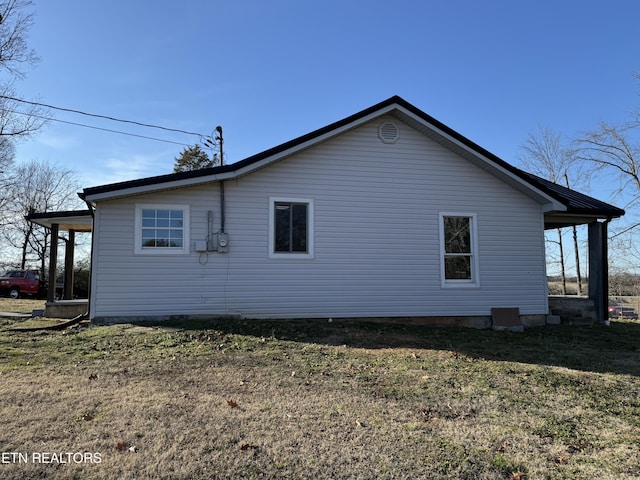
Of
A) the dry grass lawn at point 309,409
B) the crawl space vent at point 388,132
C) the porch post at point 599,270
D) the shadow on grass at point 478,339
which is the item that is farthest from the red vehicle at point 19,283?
the porch post at point 599,270

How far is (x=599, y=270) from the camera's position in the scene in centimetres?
1166

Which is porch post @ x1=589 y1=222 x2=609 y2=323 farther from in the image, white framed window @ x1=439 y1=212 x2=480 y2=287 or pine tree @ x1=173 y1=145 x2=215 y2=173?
pine tree @ x1=173 y1=145 x2=215 y2=173

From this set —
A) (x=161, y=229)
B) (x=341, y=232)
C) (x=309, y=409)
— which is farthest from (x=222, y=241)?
(x=309, y=409)

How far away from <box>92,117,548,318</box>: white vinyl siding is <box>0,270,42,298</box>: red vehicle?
62.7ft

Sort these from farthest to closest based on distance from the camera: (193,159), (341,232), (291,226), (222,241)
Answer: (193,159) < (341,232) < (291,226) < (222,241)

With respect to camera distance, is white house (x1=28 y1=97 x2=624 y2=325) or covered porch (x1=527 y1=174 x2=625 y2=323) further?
covered porch (x1=527 y1=174 x2=625 y2=323)

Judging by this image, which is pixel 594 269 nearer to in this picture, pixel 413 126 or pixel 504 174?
pixel 504 174

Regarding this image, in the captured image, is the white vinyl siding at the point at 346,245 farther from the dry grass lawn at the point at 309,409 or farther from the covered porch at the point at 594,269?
the dry grass lawn at the point at 309,409

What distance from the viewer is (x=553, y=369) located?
6.37 m

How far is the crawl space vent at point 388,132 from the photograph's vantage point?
34.7 feet

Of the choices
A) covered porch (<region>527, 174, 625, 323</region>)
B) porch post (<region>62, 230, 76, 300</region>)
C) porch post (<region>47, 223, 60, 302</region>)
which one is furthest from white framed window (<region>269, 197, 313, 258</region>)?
porch post (<region>62, 230, 76, 300</region>)

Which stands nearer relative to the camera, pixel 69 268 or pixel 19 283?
pixel 69 268

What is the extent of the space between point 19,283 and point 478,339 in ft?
81.6

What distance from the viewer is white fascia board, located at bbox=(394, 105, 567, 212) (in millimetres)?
10367
